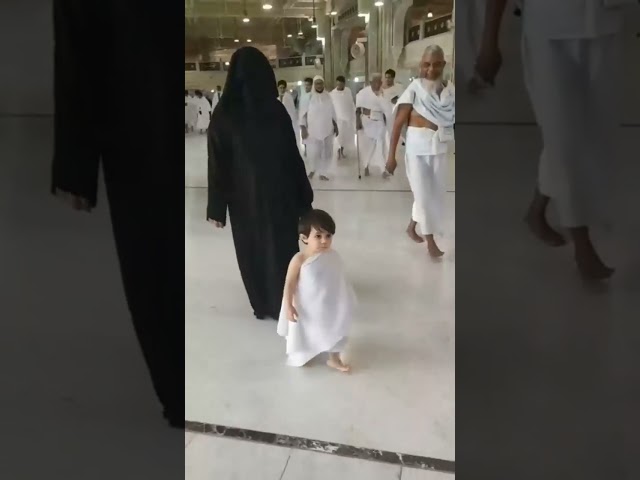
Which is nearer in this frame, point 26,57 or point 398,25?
point 398,25

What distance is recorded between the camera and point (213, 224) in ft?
2.87

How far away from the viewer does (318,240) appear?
826mm

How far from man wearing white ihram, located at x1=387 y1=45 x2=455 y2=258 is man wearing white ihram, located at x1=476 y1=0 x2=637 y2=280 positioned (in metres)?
0.06

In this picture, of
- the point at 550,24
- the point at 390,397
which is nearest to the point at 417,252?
the point at 390,397

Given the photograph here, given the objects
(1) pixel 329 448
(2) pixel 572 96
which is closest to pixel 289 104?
(2) pixel 572 96

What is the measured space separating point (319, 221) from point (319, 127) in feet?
0.42

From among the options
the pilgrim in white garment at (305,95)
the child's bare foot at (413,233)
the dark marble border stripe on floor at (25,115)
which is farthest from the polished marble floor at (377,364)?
the dark marble border stripe on floor at (25,115)

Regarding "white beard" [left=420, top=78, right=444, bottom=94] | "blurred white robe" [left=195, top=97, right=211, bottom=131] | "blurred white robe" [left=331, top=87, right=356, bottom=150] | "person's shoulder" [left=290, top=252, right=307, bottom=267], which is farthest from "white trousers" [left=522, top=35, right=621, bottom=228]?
"blurred white robe" [left=195, top=97, right=211, bottom=131]

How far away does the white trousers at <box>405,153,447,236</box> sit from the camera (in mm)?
779

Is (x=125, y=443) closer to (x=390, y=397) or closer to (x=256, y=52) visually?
(x=390, y=397)

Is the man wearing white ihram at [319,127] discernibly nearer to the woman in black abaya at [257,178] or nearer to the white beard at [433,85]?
the woman in black abaya at [257,178]

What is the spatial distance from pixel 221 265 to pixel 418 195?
0.31 metres

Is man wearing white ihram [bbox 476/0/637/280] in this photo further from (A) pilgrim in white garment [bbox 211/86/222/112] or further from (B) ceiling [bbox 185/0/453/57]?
(A) pilgrim in white garment [bbox 211/86/222/112]

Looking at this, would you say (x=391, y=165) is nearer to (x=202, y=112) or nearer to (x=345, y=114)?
(x=345, y=114)
